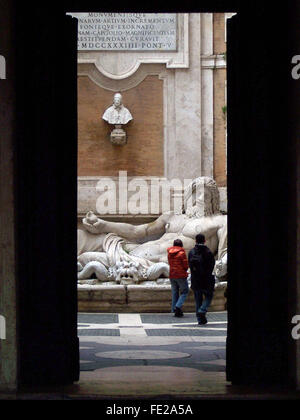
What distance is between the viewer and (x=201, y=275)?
1515cm

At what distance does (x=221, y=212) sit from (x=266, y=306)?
1083 cm

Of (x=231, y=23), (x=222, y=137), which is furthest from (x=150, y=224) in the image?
(x=231, y=23)

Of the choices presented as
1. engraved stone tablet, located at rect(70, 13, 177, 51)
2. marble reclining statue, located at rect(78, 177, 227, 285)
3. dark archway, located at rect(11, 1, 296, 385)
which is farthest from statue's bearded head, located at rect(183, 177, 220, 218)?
dark archway, located at rect(11, 1, 296, 385)

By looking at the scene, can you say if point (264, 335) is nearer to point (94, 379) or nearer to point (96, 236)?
point (94, 379)

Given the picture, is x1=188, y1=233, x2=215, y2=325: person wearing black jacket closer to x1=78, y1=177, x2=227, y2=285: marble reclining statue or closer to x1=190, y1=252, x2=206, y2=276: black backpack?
x1=190, y1=252, x2=206, y2=276: black backpack

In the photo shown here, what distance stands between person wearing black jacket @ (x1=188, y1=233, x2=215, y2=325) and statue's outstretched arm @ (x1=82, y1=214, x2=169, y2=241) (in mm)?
4700

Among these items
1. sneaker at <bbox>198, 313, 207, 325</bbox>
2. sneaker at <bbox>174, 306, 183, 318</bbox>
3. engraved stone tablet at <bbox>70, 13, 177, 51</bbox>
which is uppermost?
engraved stone tablet at <bbox>70, 13, 177, 51</bbox>

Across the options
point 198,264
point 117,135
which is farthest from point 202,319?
point 117,135

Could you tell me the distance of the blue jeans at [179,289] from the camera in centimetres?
1627

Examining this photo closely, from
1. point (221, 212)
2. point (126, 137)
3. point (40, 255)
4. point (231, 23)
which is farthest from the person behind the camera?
point (126, 137)

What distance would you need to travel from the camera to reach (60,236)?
902 cm

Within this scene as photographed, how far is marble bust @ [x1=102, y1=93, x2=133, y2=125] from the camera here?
21.2 metres

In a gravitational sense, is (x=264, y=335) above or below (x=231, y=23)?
below

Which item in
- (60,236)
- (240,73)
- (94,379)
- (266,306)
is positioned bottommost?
(94,379)
